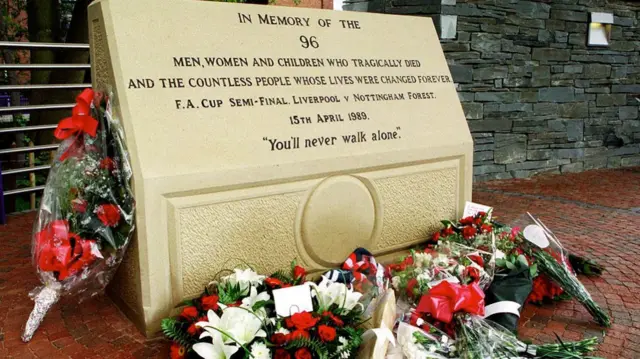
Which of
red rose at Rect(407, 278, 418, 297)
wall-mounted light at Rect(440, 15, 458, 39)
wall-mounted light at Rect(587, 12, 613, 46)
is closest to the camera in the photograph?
red rose at Rect(407, 278, 418, 297)

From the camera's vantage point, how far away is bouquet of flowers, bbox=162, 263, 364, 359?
8.39 feet

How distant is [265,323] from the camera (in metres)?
2.70

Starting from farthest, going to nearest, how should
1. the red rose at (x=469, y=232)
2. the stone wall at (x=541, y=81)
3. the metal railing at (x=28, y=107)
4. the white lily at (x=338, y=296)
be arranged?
the stone wall at (x=541, y=81), the metal railing at (x=28, y=107), the red rose at (x=469, y=232), the white lily at (x=338, y=296)

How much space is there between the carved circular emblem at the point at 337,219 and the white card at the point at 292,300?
0.73 meters

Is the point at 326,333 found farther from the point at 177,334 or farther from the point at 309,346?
the point at 177,334

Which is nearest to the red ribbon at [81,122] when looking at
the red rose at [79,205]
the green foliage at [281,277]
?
the red rose at [79,205]

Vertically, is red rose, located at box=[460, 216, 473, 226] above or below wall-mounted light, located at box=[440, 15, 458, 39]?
below

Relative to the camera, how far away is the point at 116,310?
135 inches

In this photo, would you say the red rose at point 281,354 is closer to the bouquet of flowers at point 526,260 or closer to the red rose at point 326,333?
the red rose at point 326,333

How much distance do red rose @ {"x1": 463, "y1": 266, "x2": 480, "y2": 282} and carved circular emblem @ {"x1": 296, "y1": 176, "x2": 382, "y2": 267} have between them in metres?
0.80

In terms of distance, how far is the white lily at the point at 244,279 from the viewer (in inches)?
119

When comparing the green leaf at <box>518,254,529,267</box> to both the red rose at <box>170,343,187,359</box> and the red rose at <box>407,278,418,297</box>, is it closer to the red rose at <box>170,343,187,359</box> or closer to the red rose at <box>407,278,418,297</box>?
the red rose at <box>407,278,418,297</box>

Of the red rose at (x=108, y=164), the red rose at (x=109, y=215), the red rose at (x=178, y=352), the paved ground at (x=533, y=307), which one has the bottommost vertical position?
the paved ground at (x=533, y=307)

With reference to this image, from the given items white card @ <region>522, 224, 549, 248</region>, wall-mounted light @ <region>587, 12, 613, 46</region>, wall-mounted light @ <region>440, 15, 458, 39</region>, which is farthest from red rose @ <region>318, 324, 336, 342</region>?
wall-mounted light @ <region>587, 12, 613, 46</region>
